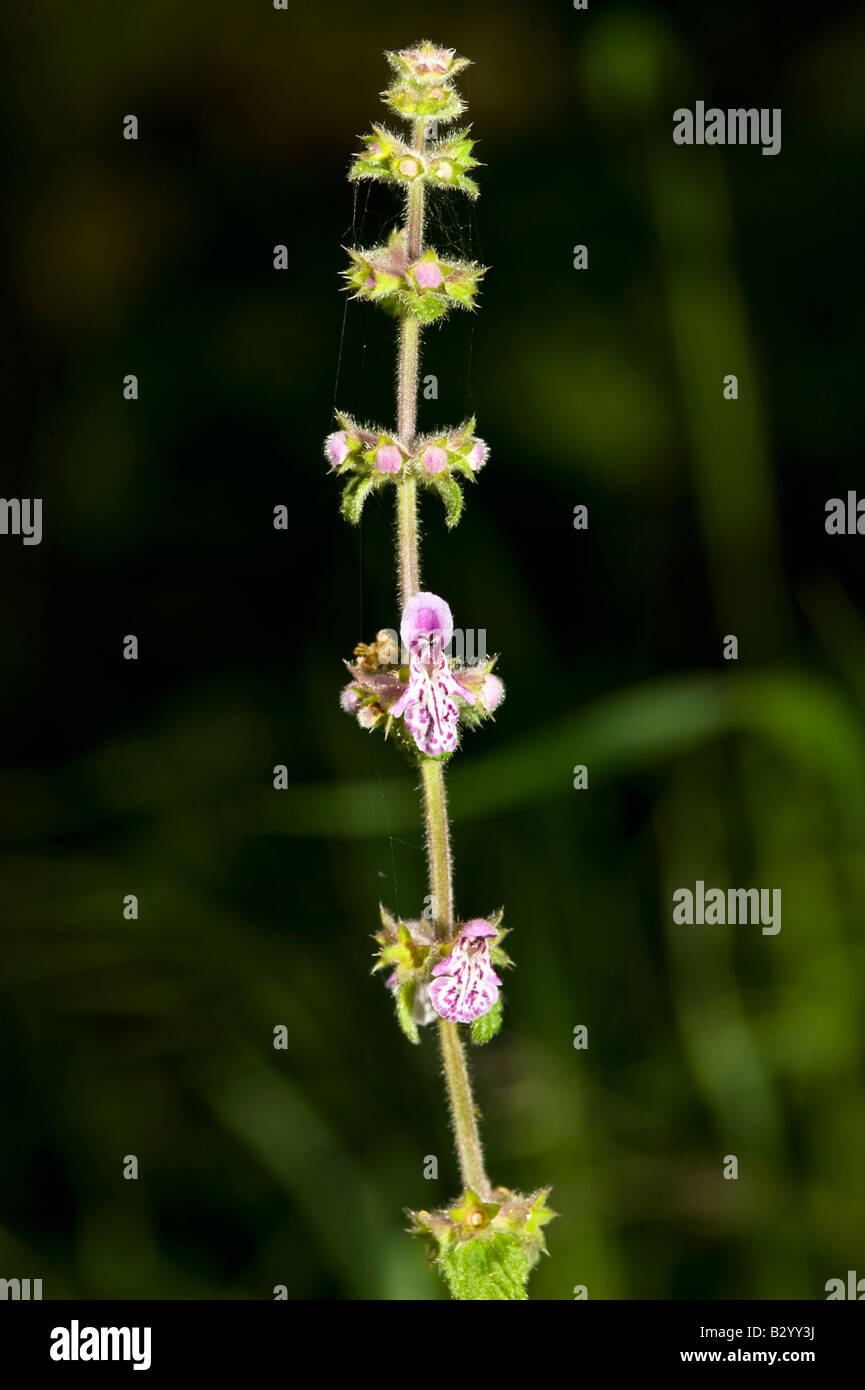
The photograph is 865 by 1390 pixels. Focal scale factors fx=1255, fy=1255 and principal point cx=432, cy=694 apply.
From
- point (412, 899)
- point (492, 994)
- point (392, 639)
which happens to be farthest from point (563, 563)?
point (492, 994)

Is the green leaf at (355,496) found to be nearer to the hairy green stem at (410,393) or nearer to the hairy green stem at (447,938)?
the hairy green stem at (410,393)

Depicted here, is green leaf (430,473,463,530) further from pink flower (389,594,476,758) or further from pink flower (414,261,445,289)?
pink flower (414,261,445,289)

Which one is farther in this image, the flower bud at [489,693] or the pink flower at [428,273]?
the flower bud at [489,693]

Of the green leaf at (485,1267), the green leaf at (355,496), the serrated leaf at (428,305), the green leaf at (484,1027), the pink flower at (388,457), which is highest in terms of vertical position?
the serrated leaf at (428,305)

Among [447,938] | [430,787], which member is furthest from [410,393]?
[447,938]

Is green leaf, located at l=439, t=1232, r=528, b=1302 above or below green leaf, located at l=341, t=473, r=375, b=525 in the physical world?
below

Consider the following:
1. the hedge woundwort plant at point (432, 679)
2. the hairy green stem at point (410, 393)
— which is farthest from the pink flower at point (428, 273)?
the hairy green stem at point (410, 393)

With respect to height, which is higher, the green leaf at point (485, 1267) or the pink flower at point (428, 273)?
the pink flower at point (428, 273)

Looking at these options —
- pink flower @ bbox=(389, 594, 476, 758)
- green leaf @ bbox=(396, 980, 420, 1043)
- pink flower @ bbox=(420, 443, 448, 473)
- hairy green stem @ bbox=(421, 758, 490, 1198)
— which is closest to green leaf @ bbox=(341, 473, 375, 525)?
pink flower @ bbox=(420, 443, 448, 473)
